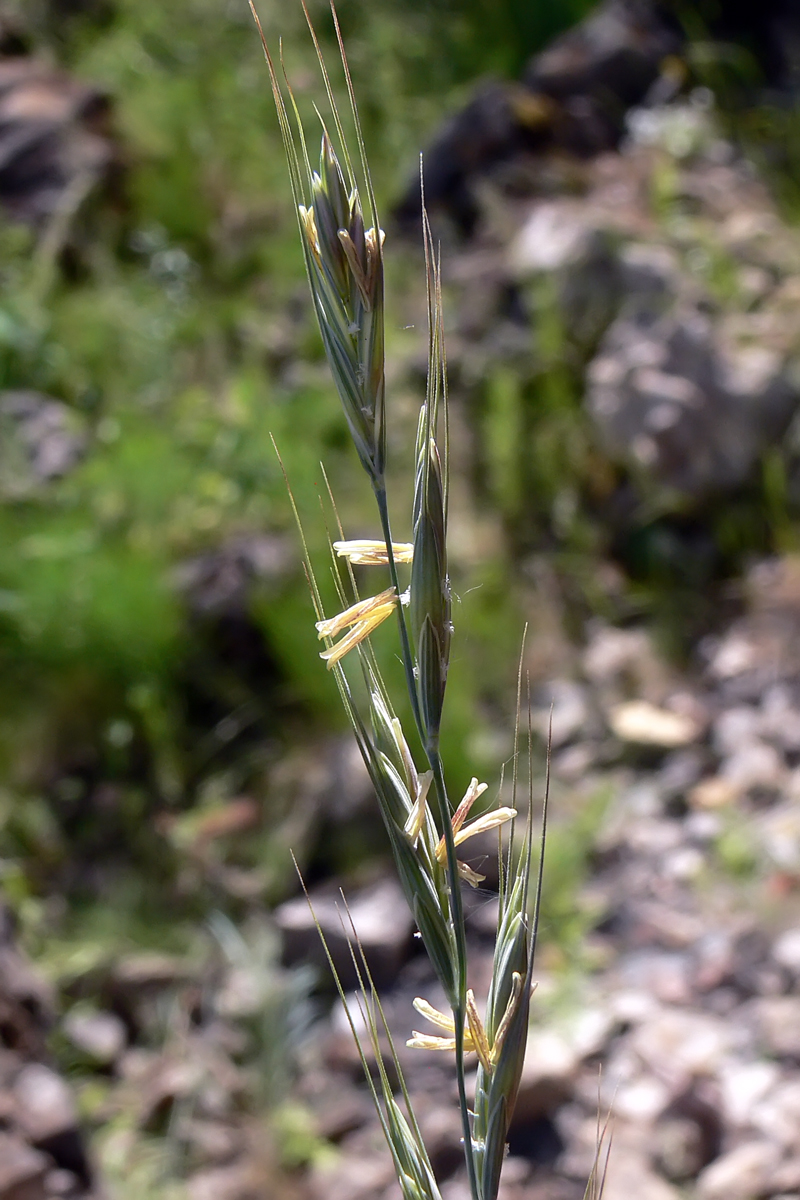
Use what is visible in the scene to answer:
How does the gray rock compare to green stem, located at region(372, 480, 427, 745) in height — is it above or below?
below

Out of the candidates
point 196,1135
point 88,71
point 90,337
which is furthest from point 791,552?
point 88,71

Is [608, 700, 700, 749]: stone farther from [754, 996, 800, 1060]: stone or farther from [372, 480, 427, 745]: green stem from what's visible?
[372, 480, 427, 745]: green stem

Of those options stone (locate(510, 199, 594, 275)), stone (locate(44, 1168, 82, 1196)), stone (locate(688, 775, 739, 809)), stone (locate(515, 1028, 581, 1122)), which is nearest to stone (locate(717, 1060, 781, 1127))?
stone (locate(515, 1028, 581, 1122))

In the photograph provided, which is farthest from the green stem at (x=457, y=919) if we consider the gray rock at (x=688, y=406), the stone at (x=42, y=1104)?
the gray rock at (x=688, y=406)

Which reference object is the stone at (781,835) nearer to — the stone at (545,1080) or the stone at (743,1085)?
the stone at (743,1085)

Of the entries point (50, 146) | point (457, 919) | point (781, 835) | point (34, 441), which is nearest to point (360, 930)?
point (781, 835)

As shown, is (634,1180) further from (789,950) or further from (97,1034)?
(97,1034)

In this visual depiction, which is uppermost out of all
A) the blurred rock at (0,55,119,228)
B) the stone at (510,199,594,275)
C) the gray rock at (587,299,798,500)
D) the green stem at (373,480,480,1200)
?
the blurred rock at (0,55,119,228)
